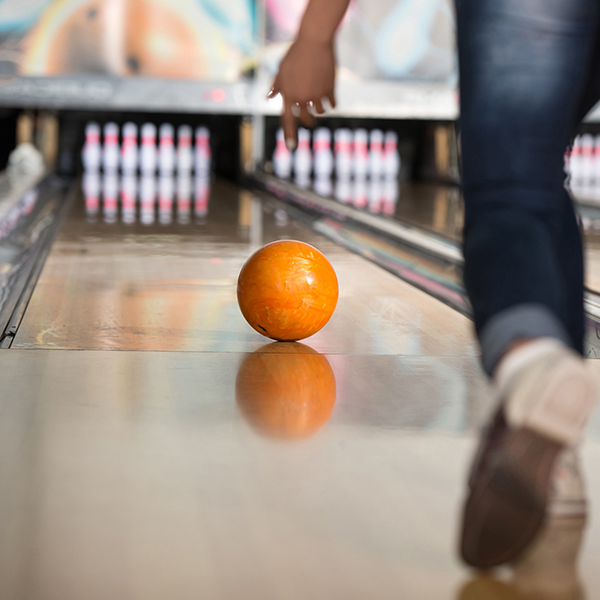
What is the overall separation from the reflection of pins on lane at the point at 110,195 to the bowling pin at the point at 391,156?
196 centimetres

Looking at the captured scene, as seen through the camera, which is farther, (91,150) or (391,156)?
(391,156)

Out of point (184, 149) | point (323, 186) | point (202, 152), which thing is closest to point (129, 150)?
point (184, 149)

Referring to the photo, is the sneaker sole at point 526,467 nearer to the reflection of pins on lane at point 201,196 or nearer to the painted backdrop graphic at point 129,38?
the reflection of pins on lane at point 201,196

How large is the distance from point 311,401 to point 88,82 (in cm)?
490

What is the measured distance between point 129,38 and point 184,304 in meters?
4.21

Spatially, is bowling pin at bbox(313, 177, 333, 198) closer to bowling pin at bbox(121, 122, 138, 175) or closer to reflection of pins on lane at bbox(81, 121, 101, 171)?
bowling pin at bbox(121, 122, 138, 175)

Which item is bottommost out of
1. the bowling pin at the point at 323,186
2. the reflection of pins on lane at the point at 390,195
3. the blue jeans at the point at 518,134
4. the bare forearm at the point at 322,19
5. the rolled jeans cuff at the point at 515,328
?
the reflection of pins on lane at the point at 390,195

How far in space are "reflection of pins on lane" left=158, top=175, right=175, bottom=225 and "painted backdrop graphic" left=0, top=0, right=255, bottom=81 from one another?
2.25 feet

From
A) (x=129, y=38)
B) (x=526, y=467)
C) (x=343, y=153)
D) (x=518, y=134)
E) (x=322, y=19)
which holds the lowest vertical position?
(x=526, y=467)

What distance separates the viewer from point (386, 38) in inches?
238

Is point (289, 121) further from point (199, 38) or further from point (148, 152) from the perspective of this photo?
point (148, 152)

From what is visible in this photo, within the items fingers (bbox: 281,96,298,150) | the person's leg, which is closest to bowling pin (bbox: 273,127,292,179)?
fingers (bbox: 281,96,298,150)

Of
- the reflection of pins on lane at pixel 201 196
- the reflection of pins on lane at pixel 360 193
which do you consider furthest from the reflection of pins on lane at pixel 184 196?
the reflection of pins on lane at pixel 360 193

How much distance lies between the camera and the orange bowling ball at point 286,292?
1587 mm
